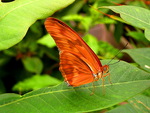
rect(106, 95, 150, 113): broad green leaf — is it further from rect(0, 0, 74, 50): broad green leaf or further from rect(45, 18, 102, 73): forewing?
rect(0, 0, 74, 50): broad green leaf

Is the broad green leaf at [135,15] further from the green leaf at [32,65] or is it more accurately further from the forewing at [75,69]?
the green leaf at [32,65]

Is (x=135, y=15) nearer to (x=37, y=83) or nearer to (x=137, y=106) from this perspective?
(x=137, y=106)

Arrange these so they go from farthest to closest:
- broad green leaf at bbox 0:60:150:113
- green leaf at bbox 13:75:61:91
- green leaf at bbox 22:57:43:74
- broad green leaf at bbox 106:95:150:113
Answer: green leaf at bbox 22:57:43:74 → green leaf at bbox 13:75:61:91 → broad green leaf at bbox 106:95:150:113 → broad green leaf at bbox 0:60:150:113

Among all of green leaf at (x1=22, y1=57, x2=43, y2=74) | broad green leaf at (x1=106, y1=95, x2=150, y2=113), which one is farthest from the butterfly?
green leaf at (x1=22, y1=57, x2=43, y2=74)

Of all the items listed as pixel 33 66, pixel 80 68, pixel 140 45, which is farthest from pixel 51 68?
pixel 80 68

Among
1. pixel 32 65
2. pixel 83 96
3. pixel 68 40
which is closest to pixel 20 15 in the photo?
pixel 68 40

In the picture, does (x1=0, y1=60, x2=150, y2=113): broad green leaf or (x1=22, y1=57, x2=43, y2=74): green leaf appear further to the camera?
(x1=22, y1=57, x2=43, y2=74): green leaf

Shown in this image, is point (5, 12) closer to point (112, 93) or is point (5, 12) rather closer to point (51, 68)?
point (112, 93)
